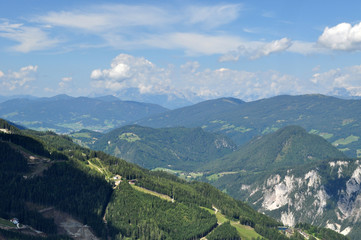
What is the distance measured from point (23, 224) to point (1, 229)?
23.4 metres

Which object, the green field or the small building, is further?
the small building

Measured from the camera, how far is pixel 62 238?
19388 centimetres

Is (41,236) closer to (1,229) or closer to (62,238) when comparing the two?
(62,238)

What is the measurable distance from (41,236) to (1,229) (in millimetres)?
23026

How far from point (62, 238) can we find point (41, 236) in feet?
34.4

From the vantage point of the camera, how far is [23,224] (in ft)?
645

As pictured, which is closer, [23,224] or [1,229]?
[1,229]

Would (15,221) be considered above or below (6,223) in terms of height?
below

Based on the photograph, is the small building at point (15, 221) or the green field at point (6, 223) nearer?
the green field at point (6, 223)

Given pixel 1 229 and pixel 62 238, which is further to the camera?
pixel 62 238

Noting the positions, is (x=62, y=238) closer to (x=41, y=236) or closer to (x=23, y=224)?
(x=41, y=236)

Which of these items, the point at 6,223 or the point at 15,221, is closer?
the point at 6,223

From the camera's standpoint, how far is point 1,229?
569 feet

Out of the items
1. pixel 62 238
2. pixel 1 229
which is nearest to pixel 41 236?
pixel 62 238
